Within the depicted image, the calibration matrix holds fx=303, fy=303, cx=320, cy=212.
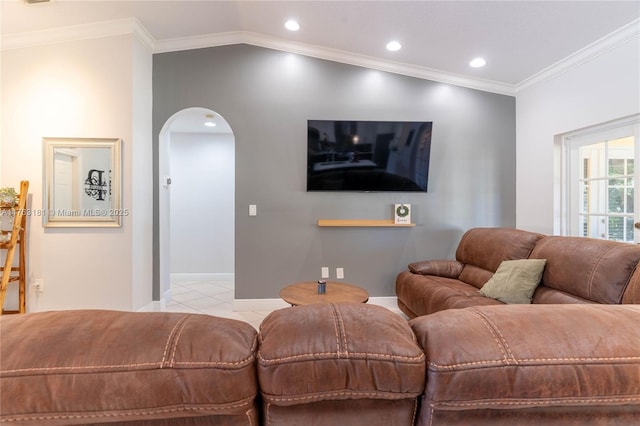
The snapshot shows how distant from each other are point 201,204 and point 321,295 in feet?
10.9

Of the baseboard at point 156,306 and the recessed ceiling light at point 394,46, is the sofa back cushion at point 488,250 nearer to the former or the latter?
the recessed ceiling light at point 394,46

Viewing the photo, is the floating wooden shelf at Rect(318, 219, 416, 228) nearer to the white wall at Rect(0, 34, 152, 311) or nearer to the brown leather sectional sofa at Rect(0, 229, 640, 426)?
the white wall at Rect(0, 34, 152, 311)

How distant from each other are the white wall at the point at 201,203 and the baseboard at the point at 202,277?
0.05 metres

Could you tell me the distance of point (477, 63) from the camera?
339cm

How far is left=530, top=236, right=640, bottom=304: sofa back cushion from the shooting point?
1.86 meters

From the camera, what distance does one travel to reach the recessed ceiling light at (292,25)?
3072 mm

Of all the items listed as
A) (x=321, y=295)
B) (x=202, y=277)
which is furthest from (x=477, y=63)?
(x=202, y=277)

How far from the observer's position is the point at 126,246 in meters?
3.07

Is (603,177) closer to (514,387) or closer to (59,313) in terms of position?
(514,387)

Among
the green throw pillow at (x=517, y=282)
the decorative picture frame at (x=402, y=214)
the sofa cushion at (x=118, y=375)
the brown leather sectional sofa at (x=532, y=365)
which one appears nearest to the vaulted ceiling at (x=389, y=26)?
the decorative picture frame at (x=402, y=214)

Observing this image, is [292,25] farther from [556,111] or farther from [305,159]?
[556,111]

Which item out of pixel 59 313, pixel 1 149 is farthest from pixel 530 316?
pixel 1 149

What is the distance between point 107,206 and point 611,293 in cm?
415

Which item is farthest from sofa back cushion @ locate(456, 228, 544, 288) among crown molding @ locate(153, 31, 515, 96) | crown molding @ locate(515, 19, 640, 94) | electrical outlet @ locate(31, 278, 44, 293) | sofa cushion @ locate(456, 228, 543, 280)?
electrical outlet @ locate(31, 278, 44, 293)
